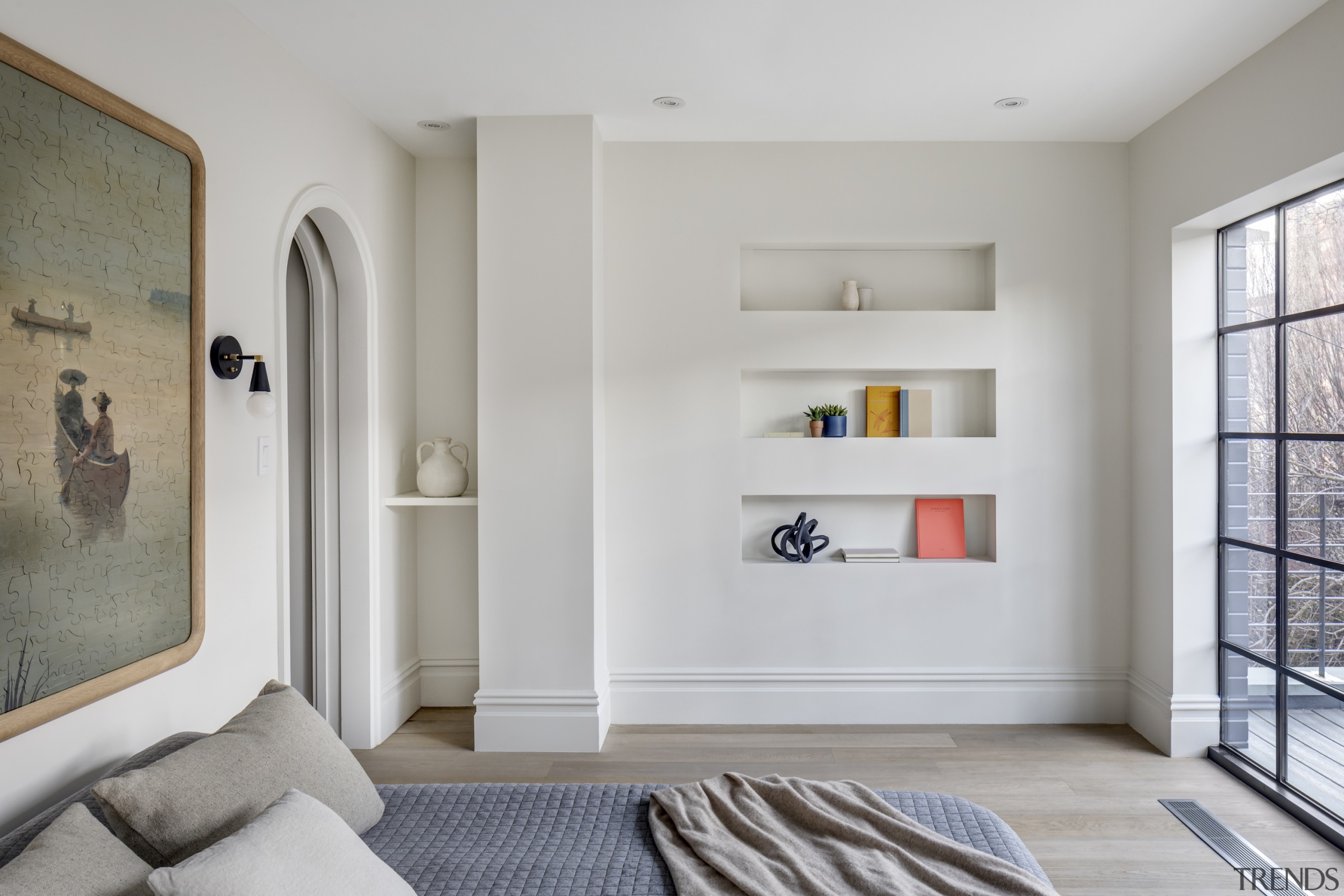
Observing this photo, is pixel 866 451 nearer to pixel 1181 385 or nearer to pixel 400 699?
pixel 1181 385

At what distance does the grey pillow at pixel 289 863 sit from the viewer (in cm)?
119

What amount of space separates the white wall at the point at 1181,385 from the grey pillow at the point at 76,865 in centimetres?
347

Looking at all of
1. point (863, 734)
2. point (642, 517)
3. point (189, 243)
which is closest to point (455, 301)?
point (642, 517)

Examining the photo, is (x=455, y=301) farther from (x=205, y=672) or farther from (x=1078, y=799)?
(x=1078, y=799)

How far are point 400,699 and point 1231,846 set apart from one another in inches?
124

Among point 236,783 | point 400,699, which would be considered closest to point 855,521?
point 400,699

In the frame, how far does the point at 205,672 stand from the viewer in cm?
214

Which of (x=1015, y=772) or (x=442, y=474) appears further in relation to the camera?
(x=442, y=474)

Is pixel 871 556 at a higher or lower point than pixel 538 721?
higher

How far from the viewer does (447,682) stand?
3699 mm

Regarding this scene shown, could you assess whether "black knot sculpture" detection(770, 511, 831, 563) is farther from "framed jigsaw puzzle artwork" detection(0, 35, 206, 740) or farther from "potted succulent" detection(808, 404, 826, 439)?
"framed jigsaw puzzle artwork" detection(0, 35, 206, 740)

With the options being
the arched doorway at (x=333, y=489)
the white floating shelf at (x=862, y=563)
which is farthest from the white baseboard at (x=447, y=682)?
the white floating shelf at (x=862, y=563)

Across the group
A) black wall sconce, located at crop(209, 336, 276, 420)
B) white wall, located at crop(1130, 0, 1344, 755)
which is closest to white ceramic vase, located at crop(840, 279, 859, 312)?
white wall, located at crop(1130, 0, 1344, 755)

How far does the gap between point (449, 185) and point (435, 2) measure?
4.52ft
